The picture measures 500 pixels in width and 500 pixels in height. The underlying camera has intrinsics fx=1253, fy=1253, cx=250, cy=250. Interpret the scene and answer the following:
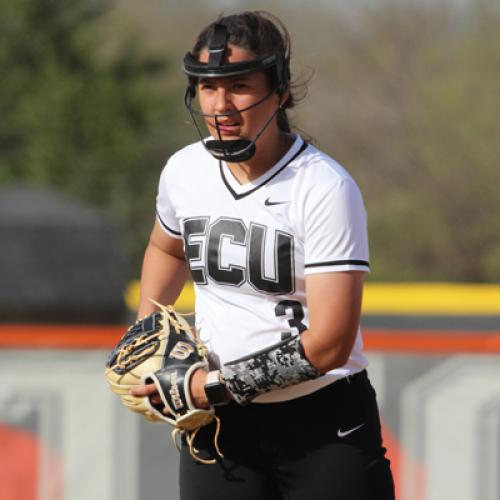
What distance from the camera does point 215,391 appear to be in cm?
281

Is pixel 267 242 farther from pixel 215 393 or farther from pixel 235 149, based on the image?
pixel 215 393

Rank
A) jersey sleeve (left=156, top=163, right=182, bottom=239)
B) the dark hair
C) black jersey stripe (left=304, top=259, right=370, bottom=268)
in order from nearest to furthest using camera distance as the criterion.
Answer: black jersey stripe (left=304, top=259, right=370, bottom=268), the dark hair, jersey sleeve (left=156, top=163, right=182, bottom=239)

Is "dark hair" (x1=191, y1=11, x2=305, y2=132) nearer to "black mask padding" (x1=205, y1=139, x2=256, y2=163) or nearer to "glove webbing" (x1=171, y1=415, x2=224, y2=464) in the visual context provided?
"black mask padding" (x1=205, y1=139, x2=256, y2=163)

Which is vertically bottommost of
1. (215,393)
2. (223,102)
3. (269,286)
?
(215,393)

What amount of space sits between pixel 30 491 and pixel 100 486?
0.89 feet

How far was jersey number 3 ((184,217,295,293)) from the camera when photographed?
278 centimetres

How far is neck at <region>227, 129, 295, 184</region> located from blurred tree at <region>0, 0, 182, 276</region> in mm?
20642

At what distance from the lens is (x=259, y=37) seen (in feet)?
9.25

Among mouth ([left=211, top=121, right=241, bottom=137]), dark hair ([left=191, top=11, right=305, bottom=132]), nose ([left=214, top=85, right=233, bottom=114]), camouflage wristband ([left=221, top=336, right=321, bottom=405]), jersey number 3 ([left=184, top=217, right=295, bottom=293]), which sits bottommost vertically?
camouflage wristband ([left=221, top=336, right=321, bottom=405])

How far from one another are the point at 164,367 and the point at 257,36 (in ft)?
2.55

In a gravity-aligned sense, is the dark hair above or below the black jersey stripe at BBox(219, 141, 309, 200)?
above

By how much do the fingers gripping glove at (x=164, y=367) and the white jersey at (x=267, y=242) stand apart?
7cm

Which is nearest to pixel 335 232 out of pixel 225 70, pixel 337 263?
pixel 337 263

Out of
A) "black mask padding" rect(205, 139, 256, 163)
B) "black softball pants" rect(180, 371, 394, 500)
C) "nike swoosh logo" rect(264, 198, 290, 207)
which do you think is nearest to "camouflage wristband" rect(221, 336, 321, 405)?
"black softball pants" rect(180, 371, 394, 500)
